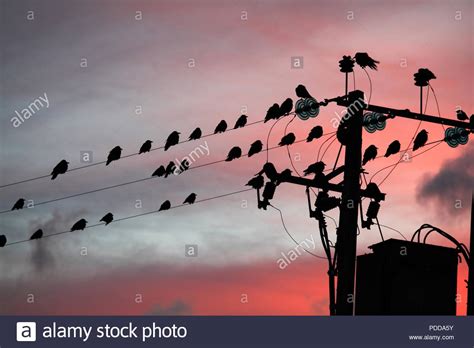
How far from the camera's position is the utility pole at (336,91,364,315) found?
18.7 meters

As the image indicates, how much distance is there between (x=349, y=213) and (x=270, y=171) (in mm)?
2965

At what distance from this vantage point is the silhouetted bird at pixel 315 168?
837 inches

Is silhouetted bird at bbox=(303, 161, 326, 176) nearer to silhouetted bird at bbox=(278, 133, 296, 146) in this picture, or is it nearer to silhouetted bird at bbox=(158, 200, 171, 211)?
silhouetted bird at bbox=(278, 133, 296, 146)

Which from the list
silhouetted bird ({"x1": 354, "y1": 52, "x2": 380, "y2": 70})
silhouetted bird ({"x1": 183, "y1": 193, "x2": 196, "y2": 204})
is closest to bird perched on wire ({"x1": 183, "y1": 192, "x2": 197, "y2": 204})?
silhouetted bird ({"x1": 183, "y1": 193, "x2": 196, "y2": 204})

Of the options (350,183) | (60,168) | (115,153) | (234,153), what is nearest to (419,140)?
(350,183)

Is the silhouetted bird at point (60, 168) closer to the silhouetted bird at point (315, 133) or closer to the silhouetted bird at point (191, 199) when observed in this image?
the silhouetted bird at point (191, 199)

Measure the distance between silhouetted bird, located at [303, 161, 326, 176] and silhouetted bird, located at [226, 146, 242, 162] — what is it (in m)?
4.13

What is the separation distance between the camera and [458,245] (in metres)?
22.4

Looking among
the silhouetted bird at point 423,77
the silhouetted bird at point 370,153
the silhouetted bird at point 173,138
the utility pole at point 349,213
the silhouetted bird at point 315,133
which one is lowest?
the utility pole at point 349,213

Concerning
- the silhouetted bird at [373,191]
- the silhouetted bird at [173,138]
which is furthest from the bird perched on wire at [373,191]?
the silhouetted bird at [173,138]

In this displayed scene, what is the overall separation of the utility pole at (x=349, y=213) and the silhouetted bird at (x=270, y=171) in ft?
7.41

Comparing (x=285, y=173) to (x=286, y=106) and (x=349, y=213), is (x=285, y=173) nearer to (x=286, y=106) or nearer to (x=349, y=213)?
(x=349, y=213)

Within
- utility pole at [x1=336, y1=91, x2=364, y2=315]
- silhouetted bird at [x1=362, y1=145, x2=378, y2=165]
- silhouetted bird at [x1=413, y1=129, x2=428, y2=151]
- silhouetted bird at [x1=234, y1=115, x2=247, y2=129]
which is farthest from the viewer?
silhouetted bird at [x1=234, y1=115, x2=247, y2=129]

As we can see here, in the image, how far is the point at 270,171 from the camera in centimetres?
2123
